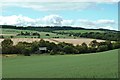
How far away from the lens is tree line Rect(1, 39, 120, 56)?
27400 mm

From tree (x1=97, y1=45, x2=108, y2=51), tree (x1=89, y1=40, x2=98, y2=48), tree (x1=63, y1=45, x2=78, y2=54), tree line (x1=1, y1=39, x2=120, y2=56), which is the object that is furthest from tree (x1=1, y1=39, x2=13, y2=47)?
tree (x1=97, y1=45, x2=108, y2=51)

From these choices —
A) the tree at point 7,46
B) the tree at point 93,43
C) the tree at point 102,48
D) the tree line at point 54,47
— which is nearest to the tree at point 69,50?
the tree line at point 54,47

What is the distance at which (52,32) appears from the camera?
108 ft

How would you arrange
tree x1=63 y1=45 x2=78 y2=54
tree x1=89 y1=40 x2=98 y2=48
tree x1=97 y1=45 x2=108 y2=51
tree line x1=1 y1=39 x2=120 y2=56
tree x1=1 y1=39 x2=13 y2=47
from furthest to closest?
tree x1=97 y1=45 x2=108 y2=51, tree x1=63 y1=45 x2=78 y2=54, tree x1=89 y1=40 x2=98 y2=48, tree x1=1 y1=39 x2=13 y2=47, tree line x1=1 y1=39 x2=120 y2=56

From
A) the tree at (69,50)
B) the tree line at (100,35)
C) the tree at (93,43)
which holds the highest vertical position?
the tree line at (100,35)

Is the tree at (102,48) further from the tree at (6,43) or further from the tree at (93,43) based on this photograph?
the tree at (6,43)

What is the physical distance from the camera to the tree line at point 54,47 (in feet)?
89.9

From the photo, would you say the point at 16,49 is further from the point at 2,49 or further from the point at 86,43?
the point at 86,43

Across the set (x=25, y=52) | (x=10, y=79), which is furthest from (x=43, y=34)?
(x=10, y=79)

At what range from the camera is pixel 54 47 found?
2809cm

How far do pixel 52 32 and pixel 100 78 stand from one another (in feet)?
64.7

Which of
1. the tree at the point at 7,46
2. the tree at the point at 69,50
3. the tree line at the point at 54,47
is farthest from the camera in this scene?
the tree at the point at 69,50

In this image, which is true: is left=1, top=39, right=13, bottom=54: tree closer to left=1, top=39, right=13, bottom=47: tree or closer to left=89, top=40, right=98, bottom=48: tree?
left=1, top=39, right=13, bottom=47: tree

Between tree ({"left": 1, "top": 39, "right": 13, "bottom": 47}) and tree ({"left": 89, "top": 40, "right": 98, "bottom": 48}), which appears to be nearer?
tree ({"left": 1, "top": 39, "right": 13, "bottom": 47})
